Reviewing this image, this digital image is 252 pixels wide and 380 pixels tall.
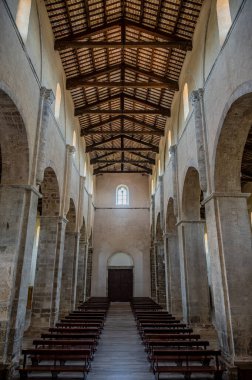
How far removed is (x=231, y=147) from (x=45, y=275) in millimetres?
9176

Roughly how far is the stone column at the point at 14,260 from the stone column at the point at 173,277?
9618 mm

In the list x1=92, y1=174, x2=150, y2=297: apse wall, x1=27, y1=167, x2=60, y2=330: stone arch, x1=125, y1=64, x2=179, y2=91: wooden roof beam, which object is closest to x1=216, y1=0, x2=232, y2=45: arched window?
x1=125, y1=64, x2=179, y2=91: wooden roof beam

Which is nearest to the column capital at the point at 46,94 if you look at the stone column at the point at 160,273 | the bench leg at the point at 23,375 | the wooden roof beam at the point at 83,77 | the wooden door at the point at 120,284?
the wooden roof beam at the point at 83,77

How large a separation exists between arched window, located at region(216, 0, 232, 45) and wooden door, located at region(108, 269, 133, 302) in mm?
22872

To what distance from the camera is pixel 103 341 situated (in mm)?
11148

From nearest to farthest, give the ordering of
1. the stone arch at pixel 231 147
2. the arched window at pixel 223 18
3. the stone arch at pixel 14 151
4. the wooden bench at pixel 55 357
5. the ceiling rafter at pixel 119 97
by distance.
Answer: the wooden bench at pixel 55 357, the stone arch at pixel 231 147, the arched window at pixel 223 18, the stone arch at pixel 14 151, the ceiling rafter at pixel 119 97

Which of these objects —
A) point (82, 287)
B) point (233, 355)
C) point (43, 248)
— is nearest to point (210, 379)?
point (233, 355)

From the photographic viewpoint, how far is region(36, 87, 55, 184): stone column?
1026 centimetres

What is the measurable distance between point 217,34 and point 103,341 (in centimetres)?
1147

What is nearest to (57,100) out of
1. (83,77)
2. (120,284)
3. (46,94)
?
(83,77)

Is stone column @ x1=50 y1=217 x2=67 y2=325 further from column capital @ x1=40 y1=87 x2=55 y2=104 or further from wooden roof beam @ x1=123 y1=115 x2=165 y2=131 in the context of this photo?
wooden roof beam @ x1=123 y1=115 x2=165 y2=131

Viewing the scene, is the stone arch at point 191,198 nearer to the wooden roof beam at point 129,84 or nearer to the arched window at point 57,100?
the wooden roof beam at point 129,84

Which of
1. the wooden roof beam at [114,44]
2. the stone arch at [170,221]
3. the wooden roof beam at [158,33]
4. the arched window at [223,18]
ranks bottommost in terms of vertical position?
the stone arch at [170,221]

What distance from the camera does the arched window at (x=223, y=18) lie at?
8.88 metres
